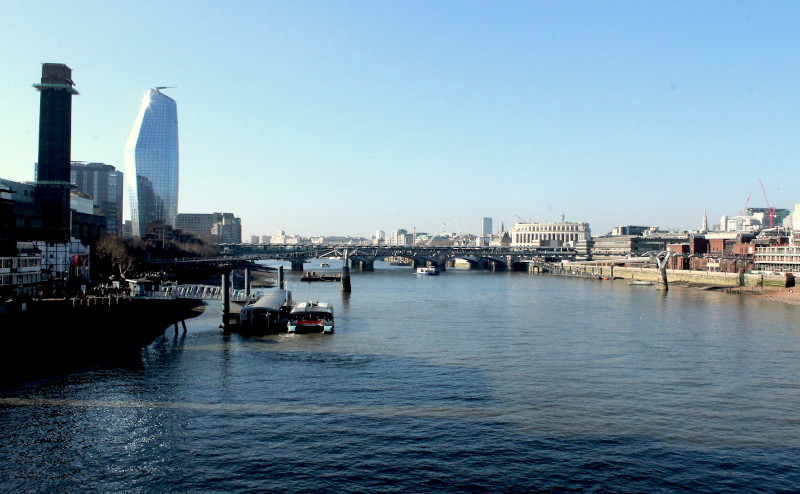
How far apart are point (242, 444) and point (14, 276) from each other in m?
32.9

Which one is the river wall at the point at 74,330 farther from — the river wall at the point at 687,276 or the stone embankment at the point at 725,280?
the river wall at the point at 687,276

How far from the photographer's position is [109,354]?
32.9m

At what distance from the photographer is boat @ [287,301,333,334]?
4206cm

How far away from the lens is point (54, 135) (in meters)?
88.2

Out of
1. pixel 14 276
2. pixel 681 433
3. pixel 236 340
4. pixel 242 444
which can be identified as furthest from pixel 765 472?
pixel 14 276

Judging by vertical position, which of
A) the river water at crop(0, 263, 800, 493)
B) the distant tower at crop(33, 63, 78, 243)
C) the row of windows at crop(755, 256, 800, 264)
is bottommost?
the river water at crop(0, 263, 800, 493)

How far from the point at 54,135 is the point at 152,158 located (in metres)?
98.3

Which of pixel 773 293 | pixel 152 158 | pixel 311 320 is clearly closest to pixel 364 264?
pixel 152 158

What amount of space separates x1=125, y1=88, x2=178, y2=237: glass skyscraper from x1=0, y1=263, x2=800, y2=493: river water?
15836cm

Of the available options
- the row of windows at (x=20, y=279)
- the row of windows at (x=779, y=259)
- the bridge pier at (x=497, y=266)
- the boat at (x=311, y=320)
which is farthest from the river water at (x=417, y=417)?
the bridge pier at (x=497, y=266)

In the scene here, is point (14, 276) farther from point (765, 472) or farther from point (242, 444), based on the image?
point (765, 472)

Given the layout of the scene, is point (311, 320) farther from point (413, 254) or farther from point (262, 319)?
point (413, 254)

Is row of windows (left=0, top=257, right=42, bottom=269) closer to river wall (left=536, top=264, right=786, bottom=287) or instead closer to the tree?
the tree

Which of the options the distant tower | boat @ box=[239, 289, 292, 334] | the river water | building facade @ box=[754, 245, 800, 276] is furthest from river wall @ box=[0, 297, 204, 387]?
building facade @ box=[754, 245, 800, 276]
